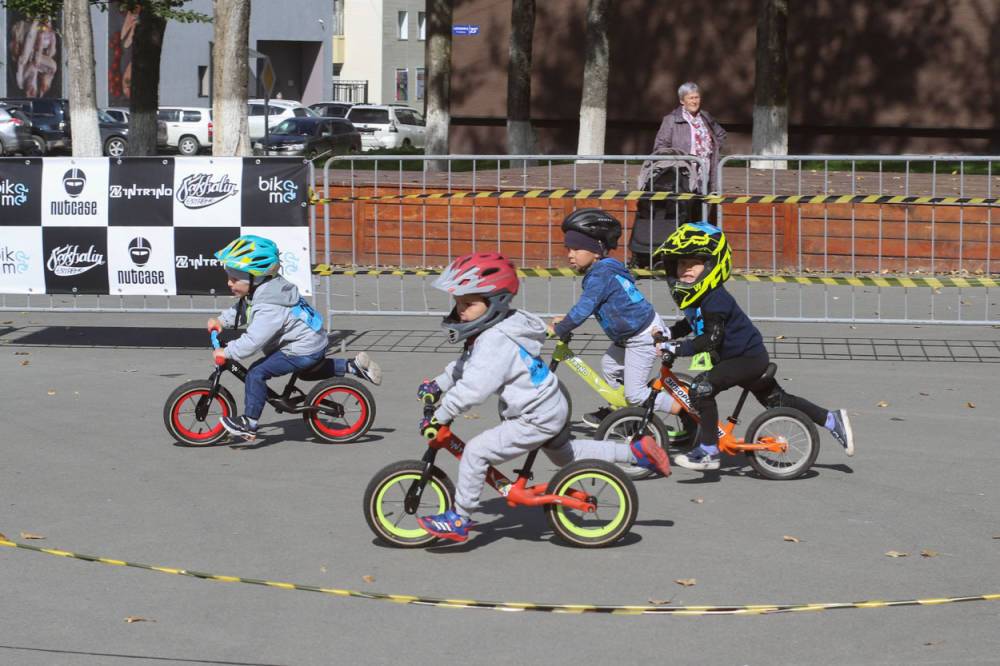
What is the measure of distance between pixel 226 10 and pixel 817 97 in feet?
41.8

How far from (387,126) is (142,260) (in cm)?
3531

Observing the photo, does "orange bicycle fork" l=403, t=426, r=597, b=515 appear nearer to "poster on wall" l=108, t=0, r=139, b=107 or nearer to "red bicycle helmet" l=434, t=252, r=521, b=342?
"red bicycle helmet" l=434, t=252, r=521, b=342

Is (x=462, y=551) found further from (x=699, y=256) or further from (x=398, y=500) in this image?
(x=699, y=256)

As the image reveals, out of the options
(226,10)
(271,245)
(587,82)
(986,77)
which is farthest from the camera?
(986,77)

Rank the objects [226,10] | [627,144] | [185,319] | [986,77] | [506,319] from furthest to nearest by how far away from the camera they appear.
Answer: [627,144]
[986,77]
[226,10]
[185,319]
[506,319]

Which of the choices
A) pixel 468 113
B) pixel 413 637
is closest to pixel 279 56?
pixel 468 113

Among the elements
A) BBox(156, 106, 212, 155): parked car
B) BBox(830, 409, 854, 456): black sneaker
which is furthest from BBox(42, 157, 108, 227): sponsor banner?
BBox(156, 106, 212, 155): parked car

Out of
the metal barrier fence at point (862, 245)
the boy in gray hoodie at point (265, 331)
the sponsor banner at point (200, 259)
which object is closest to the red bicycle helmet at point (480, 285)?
the boy in gray hoodie at point (265, 331)

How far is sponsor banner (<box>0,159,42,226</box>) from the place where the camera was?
12.4 m

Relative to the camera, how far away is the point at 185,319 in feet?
47.3

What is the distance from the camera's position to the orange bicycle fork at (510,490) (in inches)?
263

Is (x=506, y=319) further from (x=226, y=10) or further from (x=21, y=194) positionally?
(x=226, y=10)

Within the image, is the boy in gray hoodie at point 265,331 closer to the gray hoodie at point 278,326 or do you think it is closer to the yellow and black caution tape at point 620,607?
the gray hoodie at point 278,326

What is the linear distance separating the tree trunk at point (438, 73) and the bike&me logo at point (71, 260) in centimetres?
1420
